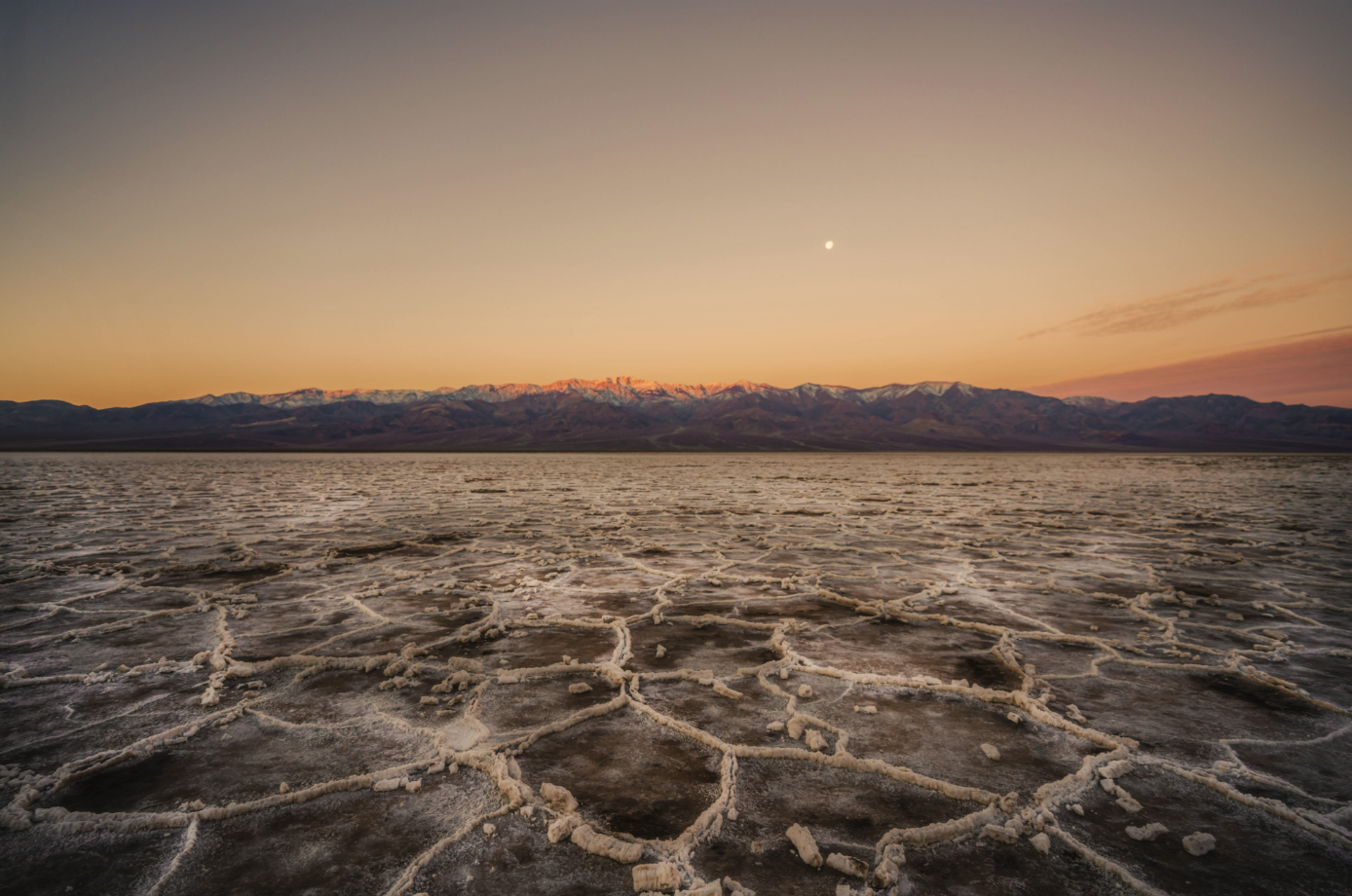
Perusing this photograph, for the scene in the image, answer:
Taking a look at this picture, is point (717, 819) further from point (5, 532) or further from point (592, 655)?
point (5, 532)

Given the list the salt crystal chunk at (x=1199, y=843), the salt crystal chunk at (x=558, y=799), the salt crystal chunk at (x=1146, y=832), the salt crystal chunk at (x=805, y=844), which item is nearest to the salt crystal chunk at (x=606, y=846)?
the salt crystal chunk at (x=558, y=799)

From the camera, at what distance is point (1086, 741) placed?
227 centimetres

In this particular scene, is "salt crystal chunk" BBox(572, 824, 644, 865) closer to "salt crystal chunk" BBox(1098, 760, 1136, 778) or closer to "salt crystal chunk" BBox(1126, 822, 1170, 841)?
"salt crystal chunk" BBox(1126, 822, 1170, 841)

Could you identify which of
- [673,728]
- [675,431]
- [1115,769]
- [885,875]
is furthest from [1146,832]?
[675,431]

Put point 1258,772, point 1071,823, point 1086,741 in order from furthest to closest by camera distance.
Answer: point 1086,741 < point 1258,772 < point 1071,823

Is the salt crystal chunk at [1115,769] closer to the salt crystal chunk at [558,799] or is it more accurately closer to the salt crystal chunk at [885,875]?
the salt crystal chunk at [885,875]

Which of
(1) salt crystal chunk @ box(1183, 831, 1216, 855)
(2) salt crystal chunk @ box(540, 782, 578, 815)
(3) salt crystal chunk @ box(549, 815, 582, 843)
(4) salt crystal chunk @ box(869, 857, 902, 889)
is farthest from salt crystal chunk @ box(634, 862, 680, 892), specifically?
(1) salt crystal chunk @ box(1183, 831, 1216, 855)

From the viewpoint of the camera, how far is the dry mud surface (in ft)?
5.22

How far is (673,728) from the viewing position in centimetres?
241

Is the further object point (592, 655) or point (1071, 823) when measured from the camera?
point (592, 655)

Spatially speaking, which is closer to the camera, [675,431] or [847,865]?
[847,865]

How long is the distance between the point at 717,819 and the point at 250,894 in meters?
1.30

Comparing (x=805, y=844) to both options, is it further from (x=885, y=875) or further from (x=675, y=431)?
(x=675, y=431)

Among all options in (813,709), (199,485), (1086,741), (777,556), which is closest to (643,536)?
(777,556)
